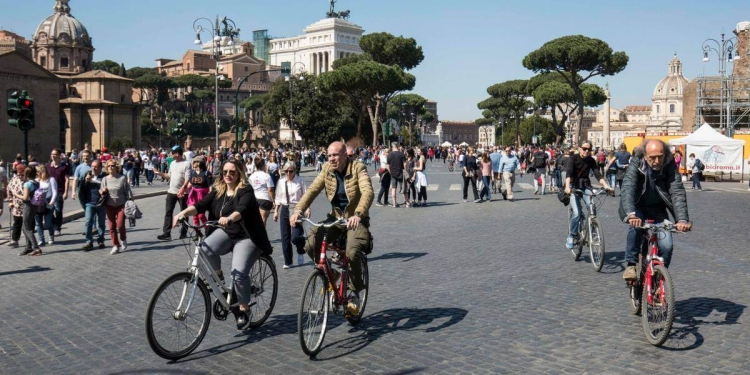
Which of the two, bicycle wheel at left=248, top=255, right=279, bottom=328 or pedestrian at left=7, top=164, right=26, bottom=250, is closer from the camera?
bicycle wheel at left=248, top=255, right=279, bottom=328

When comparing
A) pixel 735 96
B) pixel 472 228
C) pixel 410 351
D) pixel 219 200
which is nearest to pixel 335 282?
pixel 410 351

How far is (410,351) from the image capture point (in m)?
5.46

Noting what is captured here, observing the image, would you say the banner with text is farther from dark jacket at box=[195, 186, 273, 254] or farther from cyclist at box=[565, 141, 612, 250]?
dark jacket at box=[195, 186, 273, 254]

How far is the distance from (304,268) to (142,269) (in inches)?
79.0

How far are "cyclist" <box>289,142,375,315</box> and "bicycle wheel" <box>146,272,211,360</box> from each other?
33.6 inches

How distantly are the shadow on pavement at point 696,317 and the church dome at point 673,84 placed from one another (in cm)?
15492

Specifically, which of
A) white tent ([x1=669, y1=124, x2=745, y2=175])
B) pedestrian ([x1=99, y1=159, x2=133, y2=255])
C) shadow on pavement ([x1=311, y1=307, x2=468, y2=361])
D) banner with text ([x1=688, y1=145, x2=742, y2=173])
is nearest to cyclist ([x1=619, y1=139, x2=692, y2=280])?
shadow on pavement ([x1=311, y1=307, x2=468, y2=361])

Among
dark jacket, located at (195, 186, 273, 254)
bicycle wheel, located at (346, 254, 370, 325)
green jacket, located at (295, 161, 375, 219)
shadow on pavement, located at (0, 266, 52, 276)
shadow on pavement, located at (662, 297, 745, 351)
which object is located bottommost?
shadow on pavement, located at (0, 266, 52, 276)

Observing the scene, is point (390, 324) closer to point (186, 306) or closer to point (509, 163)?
point (186, 306)

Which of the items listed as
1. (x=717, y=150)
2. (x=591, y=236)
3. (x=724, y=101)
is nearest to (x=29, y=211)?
(x=591, y=236)

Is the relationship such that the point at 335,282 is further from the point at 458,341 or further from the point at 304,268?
the point at 304,268

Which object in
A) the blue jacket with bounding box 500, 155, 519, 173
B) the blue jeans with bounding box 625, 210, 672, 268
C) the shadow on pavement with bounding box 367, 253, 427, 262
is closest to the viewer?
the blue jeans with bounding box 625, 210, 672, 268

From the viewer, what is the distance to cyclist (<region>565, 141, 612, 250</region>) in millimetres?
9500

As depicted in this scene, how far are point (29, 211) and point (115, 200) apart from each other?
132cm
